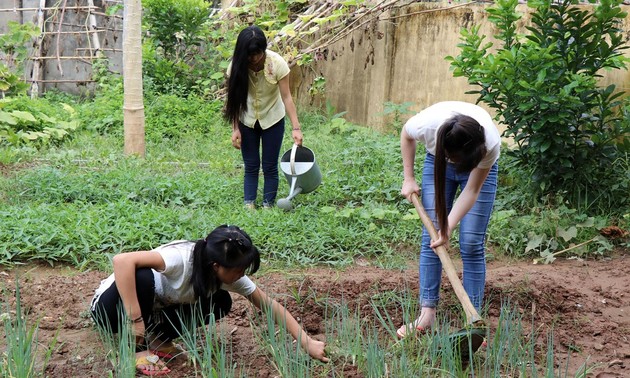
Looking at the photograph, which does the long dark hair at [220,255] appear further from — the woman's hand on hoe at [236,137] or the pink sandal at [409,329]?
the woman's hand on hoe at [236,137]

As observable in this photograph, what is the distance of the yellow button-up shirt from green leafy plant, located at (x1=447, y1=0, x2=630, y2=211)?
1261 millimetres

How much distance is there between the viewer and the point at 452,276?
3.13 metres

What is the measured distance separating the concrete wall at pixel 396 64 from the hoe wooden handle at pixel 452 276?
414 cm

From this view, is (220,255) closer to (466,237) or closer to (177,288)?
(177,288)

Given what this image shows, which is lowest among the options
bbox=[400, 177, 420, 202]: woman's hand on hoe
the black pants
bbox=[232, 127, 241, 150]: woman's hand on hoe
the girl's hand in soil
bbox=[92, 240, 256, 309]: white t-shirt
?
the girl's hand in soil

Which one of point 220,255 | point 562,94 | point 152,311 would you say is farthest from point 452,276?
point 562,94

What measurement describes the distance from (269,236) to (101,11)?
6793 millimetres

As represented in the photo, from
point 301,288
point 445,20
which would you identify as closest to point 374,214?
point 301,288

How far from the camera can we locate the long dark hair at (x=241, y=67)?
200 inches

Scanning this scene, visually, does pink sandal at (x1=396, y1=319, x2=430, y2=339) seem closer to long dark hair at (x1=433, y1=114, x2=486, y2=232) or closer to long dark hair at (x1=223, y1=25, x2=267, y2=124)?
long dark hair at (x1=433, y1=114, x2=486, y2=232)

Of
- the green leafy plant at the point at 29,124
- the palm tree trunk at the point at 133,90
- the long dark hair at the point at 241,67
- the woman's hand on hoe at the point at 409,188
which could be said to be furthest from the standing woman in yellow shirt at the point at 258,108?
the green leafy plant at the point at 29,124

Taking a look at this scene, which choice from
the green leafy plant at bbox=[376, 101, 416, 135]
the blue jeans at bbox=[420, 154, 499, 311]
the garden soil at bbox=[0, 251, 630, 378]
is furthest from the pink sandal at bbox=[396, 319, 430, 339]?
the green leafy plant at bbox=[376, 101, 416, 135]

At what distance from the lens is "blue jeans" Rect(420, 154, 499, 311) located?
11.0 feet

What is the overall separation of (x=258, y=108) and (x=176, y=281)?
8.73 ft
